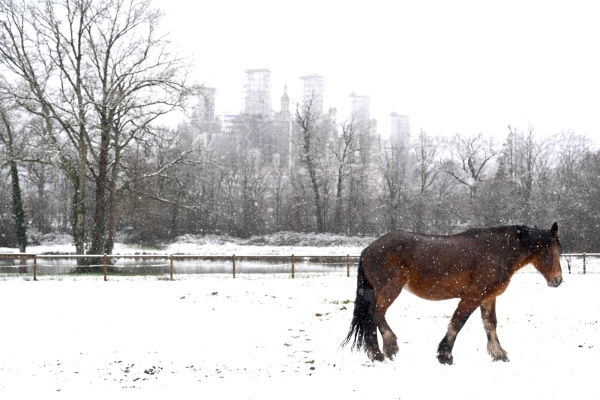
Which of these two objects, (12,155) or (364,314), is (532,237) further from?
(12,155)

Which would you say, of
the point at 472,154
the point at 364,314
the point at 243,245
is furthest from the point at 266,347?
the point at 472,154

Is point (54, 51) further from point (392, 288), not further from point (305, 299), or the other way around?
point (392, 288)

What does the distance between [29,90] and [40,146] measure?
2.36m

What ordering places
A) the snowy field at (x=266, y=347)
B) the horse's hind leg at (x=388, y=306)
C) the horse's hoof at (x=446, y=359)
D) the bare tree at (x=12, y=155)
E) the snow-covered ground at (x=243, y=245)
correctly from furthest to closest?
1. the snow-covered ground at (x=243, y=245)
2. the bare tree at (x=12, y=155)
3. the horse's hind leg at (x=388, y=306)
4. the horse's hoof at (x=446, y=359)
5. the snowy field at (x=266, y=347)

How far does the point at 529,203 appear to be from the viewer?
116 feet

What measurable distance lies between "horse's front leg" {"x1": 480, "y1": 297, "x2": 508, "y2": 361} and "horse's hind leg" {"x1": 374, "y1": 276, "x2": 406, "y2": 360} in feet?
4.04

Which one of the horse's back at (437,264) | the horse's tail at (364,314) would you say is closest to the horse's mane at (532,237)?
the horse's back at (437,264)

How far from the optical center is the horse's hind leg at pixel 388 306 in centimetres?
676

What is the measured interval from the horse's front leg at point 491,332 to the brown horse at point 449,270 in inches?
0.5

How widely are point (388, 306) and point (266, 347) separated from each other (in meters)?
2.22

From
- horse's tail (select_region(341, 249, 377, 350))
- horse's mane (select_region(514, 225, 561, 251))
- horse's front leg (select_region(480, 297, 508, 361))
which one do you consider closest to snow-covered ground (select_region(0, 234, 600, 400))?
horse's front leg (select_region(480, 297, 508, 361))

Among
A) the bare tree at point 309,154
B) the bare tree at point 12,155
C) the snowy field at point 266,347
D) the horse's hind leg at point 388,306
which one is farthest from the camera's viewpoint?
the bare tree at point 309,154

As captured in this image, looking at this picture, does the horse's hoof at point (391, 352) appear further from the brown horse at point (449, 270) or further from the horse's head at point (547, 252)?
the horse's head at point (547, 252)

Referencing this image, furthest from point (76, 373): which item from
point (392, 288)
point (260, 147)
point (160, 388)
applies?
point (260, 147)
